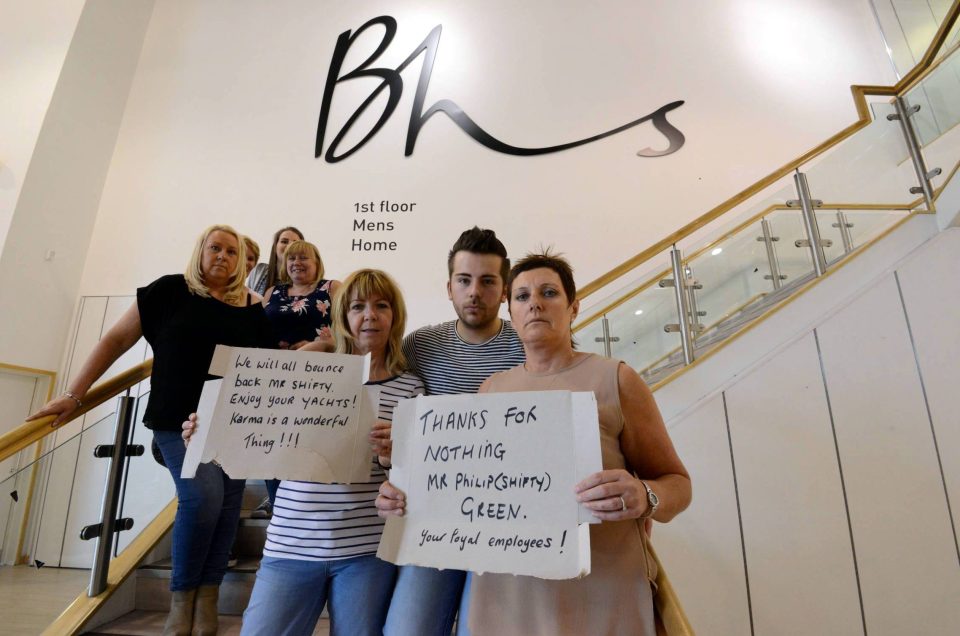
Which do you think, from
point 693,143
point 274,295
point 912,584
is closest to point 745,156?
point 693,143

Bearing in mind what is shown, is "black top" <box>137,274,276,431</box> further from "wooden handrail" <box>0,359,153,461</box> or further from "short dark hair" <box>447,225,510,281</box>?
"short dark hair" <box>447,225,510,281</box>

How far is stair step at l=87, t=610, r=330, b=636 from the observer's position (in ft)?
5.91

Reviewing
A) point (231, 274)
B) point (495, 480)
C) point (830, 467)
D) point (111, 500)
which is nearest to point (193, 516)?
point (111, 500)

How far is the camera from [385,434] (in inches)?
43.0

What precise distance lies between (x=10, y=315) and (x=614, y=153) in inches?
225

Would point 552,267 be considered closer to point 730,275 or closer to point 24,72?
point 730,275

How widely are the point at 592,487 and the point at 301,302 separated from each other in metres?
1.70

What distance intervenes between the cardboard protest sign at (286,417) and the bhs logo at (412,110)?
4.42 meters

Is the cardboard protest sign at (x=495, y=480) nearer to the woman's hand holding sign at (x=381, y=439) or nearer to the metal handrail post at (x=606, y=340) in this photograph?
the woman's hand holding sign at (x=381, y=439)

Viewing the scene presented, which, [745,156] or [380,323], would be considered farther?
[745,156]

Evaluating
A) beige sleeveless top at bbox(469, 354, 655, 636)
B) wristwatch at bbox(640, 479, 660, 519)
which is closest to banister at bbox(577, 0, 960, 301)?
beige sleeveless top at bbox(469, 354, 655, 636)

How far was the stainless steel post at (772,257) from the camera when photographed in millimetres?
3238

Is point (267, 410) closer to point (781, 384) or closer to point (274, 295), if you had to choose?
point (274, 295)

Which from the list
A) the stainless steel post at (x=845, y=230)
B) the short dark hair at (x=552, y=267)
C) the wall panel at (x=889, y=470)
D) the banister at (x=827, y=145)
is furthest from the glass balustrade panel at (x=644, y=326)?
the short dark hair at (x=552, y=267)
